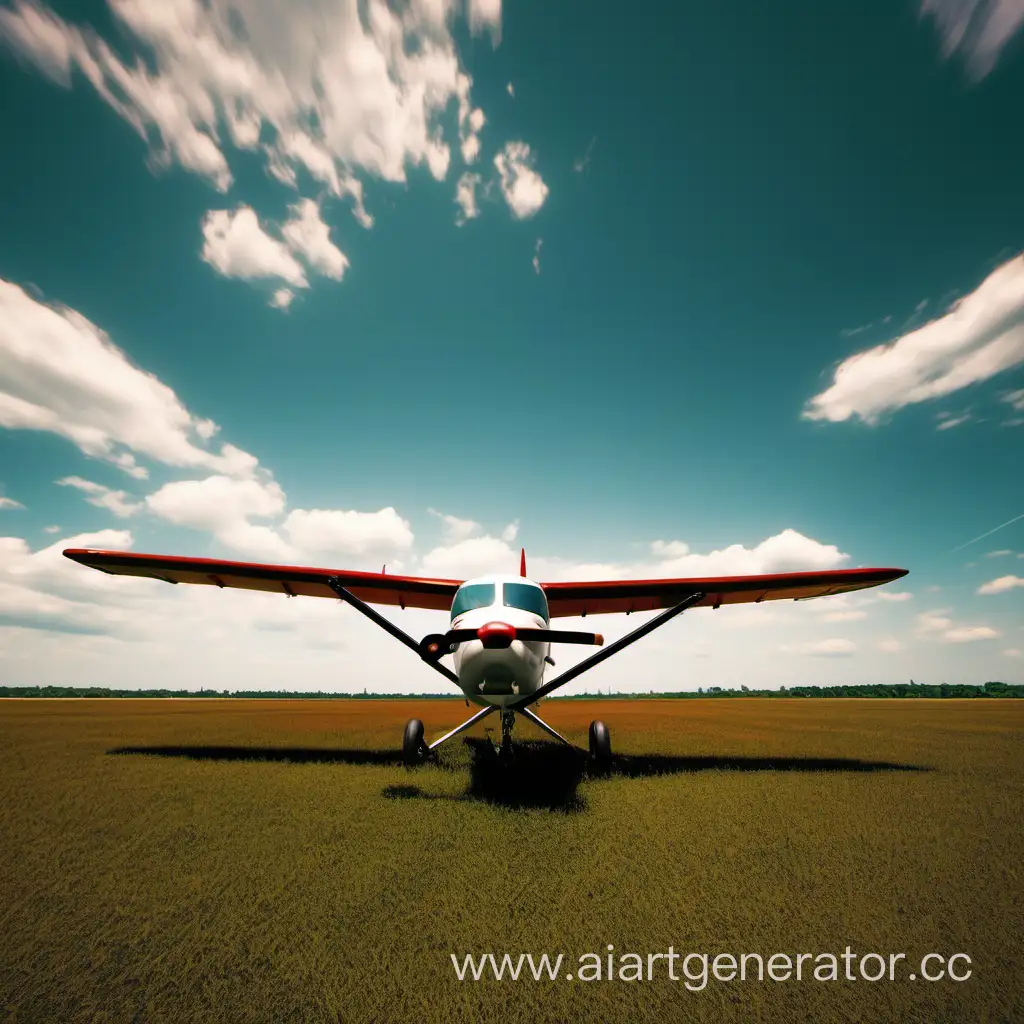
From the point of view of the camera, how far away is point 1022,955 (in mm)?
2746

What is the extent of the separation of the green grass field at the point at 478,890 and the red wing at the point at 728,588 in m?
3.09

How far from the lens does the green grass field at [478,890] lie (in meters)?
2.37

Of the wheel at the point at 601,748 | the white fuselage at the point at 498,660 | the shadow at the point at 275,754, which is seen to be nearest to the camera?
the white fuselage at the point at 498,660

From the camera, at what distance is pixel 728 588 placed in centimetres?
828

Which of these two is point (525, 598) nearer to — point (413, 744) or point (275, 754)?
point (413, 744)

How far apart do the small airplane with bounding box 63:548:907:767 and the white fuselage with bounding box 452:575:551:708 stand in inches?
0.5

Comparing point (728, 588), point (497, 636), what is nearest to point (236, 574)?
point (497, 636)

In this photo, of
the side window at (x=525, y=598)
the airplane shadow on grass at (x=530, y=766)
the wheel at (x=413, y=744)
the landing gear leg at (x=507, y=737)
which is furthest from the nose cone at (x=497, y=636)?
the wheel at (x=413, y=744)

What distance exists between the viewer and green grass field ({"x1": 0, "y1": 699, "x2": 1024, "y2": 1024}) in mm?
2365

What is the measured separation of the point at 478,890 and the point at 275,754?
7608mm

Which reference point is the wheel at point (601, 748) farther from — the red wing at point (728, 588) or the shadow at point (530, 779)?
the red wing at point (728, 588)

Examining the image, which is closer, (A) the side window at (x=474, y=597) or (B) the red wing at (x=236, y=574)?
(A) the side window at (x=474, y=597)

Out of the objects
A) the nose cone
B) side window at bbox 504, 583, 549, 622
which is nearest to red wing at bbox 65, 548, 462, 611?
side window at bbox 504, 583, 549, 622

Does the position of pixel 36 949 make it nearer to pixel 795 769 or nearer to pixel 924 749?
pixel 795 769
